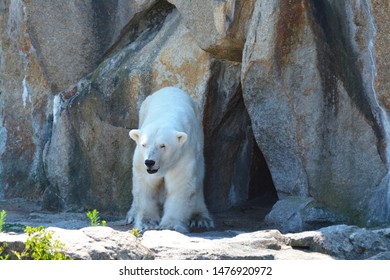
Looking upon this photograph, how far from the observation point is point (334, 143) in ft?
28.8

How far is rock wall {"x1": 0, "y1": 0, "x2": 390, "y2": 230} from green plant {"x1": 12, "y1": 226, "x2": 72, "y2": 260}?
3646 mm

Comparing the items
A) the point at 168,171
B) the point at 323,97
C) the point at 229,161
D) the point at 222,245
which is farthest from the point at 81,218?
the point at 222,245

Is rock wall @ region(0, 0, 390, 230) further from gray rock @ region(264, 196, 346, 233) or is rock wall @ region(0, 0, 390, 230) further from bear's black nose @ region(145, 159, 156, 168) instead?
bear's black nose @ region(145, 159, 156, 168)

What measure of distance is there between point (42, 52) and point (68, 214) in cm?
224

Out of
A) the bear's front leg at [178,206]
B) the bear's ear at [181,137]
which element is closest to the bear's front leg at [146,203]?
the bear's front leg at [178,206]

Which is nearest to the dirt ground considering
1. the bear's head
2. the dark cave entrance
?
the dark cave entrance

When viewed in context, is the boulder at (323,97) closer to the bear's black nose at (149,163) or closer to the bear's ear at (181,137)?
the bear's ear at (181,137)

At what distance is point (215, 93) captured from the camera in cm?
1030

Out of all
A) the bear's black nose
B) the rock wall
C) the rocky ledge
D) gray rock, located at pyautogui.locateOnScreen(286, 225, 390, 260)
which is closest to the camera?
the rocky ledge

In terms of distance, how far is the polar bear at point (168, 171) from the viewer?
28.6ft

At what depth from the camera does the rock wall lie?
8602 millimetres

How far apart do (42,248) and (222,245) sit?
1.46 m

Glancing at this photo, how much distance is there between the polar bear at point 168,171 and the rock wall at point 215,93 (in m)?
0.78
